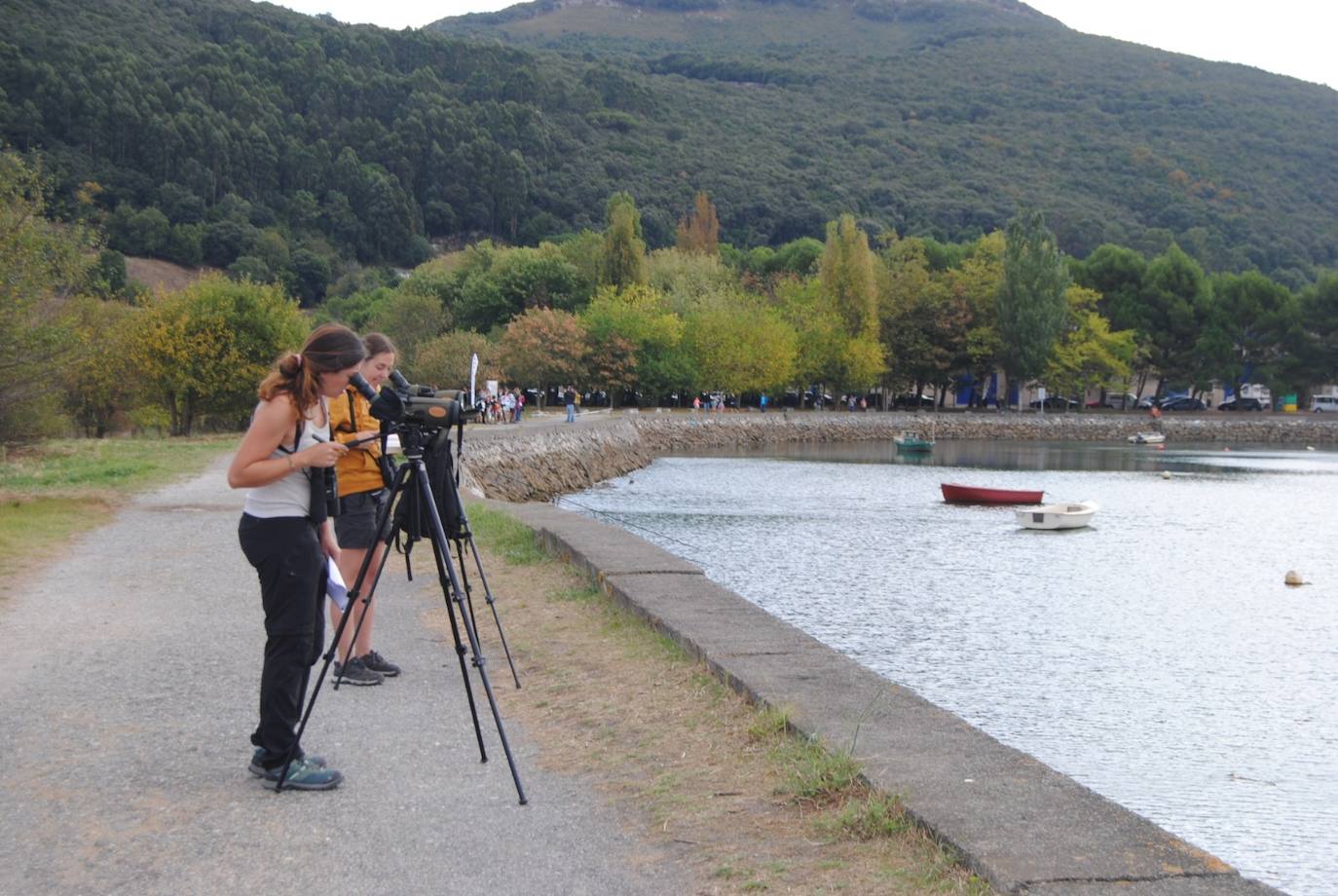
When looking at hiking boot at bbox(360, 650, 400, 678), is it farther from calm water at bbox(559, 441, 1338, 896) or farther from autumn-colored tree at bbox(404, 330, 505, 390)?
autumn-colored tree at bbox(404, 330, 505, 390)

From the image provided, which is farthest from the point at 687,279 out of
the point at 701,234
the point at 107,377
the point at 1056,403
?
the point at 107,377

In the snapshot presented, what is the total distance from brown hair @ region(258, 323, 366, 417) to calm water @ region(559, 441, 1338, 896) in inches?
233

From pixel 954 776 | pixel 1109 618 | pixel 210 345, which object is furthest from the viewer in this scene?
pixel 210 345

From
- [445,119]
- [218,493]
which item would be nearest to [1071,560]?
[218,493]

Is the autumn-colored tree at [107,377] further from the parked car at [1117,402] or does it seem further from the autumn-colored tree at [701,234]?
the parked car at [1117,402]

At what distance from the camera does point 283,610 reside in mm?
5875

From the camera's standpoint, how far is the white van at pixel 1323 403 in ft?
333

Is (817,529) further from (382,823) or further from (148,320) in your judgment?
(148,320)

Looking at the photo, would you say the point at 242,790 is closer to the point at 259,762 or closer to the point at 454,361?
the point at 259,762

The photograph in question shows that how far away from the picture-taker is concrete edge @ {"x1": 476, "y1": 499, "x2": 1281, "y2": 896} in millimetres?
4586

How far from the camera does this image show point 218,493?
21.1 metres

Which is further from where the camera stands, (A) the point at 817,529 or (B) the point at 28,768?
(A) the point at 817,529

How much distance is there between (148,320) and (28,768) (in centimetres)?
4499

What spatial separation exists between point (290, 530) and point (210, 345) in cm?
4392
